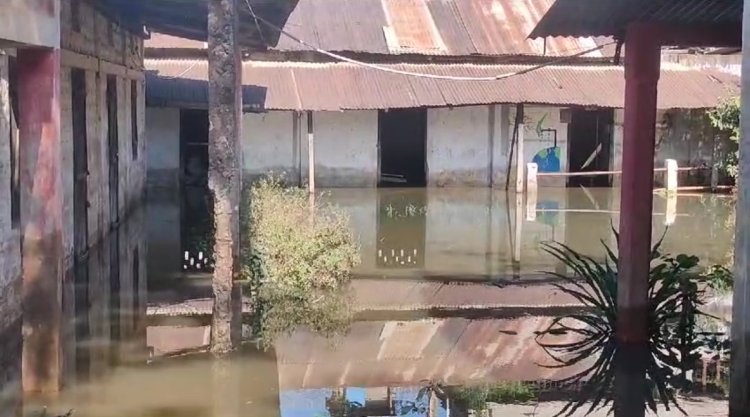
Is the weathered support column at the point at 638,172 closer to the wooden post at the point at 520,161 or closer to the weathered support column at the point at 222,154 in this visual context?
the weathered support column at the point at 222,154

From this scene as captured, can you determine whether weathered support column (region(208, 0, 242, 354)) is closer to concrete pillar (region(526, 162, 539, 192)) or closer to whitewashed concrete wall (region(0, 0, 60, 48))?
whitewashed concrete wall (region(0, 0, 60, 48))

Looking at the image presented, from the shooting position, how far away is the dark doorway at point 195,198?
1313cm

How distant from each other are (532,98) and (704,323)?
1352 cm

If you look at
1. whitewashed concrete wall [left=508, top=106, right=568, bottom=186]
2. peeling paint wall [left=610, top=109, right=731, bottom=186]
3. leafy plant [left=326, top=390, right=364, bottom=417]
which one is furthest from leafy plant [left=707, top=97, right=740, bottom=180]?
leafy plant [left=326, top=390, right=364, bottom=417]

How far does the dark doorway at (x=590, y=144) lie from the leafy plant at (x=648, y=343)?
16.0m

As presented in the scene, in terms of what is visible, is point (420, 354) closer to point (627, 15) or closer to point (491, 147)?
point (627, 15)

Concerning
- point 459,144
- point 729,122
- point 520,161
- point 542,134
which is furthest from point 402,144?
point 729,122

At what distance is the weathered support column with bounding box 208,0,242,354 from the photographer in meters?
7.97

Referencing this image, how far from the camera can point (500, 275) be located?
12.4 meters

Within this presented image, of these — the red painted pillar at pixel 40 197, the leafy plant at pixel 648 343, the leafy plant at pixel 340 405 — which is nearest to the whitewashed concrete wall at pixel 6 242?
the red painted pillar at pixel 40 197

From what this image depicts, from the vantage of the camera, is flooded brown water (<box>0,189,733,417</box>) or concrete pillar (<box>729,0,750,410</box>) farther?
flooded brown water (<box>0,189,733,417</box>)

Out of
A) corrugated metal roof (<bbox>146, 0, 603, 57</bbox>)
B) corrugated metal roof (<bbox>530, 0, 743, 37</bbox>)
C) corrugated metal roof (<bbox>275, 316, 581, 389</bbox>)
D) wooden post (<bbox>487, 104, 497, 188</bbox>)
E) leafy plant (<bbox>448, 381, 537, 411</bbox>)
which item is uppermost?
corrugated metal roof (<bbox>146, 0, 603, 57</bbox>)

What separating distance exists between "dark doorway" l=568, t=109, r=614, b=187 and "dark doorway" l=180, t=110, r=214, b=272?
960cm

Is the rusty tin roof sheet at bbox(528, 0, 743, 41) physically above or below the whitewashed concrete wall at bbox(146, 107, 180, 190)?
above
